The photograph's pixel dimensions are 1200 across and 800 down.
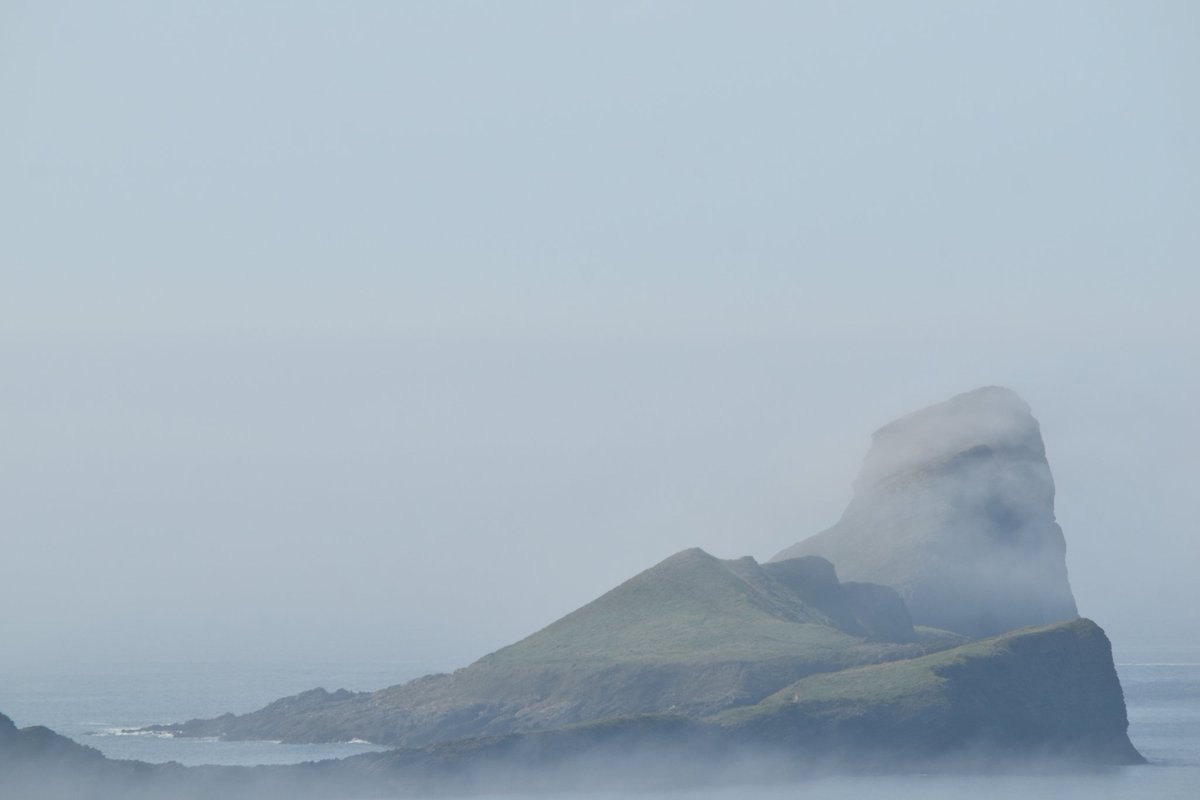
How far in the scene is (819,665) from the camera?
144 m

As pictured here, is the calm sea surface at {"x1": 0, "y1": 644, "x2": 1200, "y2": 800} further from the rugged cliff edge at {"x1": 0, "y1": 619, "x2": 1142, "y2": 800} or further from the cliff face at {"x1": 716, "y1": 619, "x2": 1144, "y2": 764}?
the cliff face at {"x1": 716, "y1": 619, "x2": 1144, "y2": 764}

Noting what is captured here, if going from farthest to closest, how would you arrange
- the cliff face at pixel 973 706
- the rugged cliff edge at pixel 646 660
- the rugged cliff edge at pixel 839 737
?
the rugged cliff edge at pixel 646 660
the cliff face at pixel 973 706
the rugged cliff edge at pixel 839 737

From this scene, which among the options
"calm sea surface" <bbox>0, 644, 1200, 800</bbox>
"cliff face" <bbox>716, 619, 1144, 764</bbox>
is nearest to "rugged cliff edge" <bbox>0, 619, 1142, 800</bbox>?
"cliff face" <bbox>716, 619, 1144, 764</bbox>

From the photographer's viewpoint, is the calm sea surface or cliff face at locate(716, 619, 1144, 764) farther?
cliff face at locate(716, 619, 1144, 764)

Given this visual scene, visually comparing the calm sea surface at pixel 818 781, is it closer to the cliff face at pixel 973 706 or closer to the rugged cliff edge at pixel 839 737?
the rugged cliff edge at pixel 839 737

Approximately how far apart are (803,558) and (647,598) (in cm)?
1680

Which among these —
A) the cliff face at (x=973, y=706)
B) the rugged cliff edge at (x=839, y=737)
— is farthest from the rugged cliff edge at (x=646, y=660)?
the rugged cliff edge at (x=839, y=737)

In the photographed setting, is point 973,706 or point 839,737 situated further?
point 973,706

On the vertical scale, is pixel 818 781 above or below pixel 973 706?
below

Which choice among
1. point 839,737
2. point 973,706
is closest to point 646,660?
point 839,737

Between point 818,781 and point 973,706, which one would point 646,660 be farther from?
point 973,706

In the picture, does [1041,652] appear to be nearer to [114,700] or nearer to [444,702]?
[444,702]

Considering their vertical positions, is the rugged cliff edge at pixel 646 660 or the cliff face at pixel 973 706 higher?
the rugged cliff edge at pixel 646 660

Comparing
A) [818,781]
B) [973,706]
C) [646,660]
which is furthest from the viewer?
[646,660]
